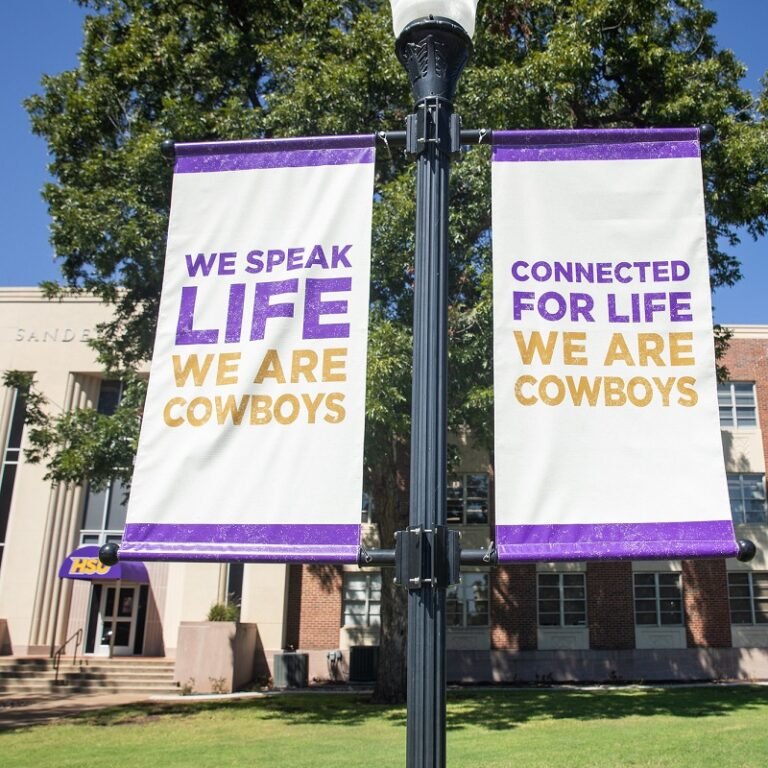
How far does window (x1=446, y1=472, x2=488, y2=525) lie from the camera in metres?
27.8

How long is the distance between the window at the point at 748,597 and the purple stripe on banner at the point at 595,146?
26045 millimetres

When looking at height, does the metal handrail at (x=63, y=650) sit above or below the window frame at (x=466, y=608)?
below

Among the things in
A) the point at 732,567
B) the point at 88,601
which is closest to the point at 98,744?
the point at 88,601

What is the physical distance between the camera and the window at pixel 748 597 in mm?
27156

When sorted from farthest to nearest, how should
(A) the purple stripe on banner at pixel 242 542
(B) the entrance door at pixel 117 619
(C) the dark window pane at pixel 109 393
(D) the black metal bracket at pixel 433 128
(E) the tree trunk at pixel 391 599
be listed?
(C) the dark window pane at pixel 109 393 → (B) the entrance door at pixel 117 619 → (E) the tree trunk at pixel 391 599 → (D) the black metal bracket at pixel 433 128 → (A) the purple stripe on banner at pixel 242 542

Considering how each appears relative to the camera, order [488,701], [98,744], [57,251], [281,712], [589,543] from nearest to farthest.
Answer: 1. [589,543]
2. [98,744]
3. [57,251]
4. [281,712]
5. [488,701]

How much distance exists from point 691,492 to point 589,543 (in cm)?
54

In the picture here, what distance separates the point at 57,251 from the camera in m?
17.3

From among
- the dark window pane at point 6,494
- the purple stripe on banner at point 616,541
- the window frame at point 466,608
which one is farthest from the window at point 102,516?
the purple stripe on banner at point 616,541

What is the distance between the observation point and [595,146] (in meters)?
4.31

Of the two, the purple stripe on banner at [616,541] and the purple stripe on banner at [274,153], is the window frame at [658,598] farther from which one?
the purple stripe on banner at [274,153]

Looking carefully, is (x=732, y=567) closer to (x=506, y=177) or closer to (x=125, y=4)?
(x=125, y=4)

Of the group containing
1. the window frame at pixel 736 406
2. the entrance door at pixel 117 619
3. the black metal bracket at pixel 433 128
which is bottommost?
the entrance door at pixel 117 619

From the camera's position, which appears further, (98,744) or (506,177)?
(98,744)
